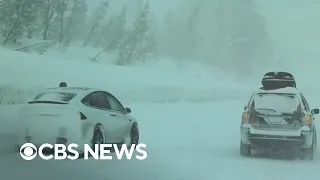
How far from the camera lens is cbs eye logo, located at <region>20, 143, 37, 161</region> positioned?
193 inches

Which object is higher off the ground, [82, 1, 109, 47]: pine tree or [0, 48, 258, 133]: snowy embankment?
[82, 1, 109, 47]: pine tree

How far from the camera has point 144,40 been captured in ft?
19.1

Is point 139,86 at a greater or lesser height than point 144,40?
lesser

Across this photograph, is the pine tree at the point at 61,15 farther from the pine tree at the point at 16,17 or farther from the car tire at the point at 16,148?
the car tire at the point at 16,148

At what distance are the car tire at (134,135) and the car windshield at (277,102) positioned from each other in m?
1.11

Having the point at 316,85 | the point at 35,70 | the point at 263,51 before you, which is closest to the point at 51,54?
the point at 35,70

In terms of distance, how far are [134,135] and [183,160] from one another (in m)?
0.64

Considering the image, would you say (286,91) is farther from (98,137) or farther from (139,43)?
(98,137)

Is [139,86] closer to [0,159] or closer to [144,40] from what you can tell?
[144,40]

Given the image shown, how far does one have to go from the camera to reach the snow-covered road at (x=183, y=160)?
4.81m

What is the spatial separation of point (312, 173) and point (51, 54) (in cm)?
257

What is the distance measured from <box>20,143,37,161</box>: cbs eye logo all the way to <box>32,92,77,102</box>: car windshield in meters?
0.41

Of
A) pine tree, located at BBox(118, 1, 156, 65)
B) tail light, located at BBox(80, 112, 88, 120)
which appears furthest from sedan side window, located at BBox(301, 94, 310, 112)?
tail light, located at BBox(80, 112, 88, 120)

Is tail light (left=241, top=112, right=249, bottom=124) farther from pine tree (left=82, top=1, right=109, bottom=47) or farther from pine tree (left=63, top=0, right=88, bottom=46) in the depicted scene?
pine tree (left=63, top=0, right=88, bottom=46)
